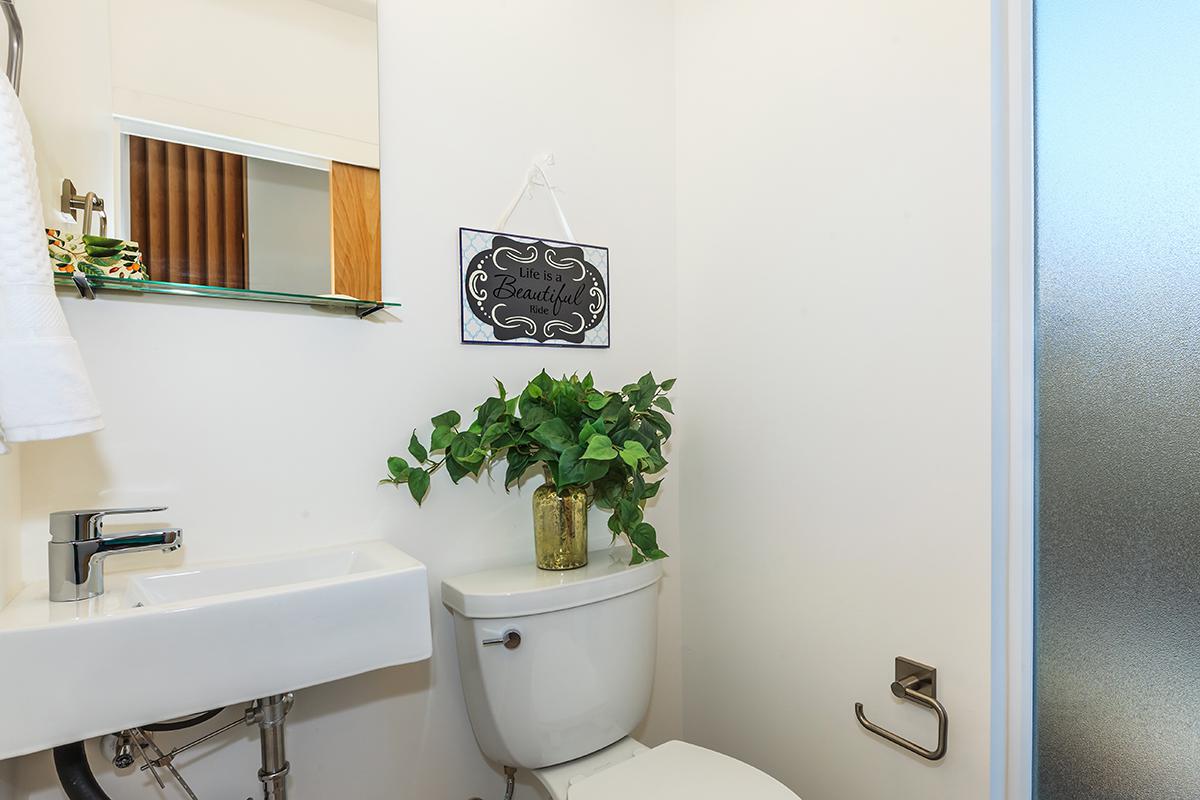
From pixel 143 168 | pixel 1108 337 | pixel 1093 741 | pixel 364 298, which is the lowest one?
pixel 1093 741

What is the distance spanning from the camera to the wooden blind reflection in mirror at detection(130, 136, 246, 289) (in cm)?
105

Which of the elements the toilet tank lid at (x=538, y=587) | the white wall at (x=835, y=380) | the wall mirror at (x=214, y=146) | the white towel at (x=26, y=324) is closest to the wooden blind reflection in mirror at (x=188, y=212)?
the wall mirror at (x=214, y=146)

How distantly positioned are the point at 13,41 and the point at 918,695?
5.88 feet

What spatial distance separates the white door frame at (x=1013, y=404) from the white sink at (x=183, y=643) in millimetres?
932

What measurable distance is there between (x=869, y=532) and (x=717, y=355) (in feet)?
1.79

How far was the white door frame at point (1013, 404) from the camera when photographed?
1.00 m

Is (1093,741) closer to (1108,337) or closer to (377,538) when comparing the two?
(1108,337)

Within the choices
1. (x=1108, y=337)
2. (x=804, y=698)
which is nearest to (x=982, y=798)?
(x=804, y=698)

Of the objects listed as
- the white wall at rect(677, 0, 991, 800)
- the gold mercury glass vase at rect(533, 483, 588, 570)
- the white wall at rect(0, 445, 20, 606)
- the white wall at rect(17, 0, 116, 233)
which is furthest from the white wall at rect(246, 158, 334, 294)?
the white wall at rect(677, 0, 991, 800)

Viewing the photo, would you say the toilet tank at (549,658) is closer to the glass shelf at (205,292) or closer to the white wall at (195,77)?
the glass shelf at (205,292)

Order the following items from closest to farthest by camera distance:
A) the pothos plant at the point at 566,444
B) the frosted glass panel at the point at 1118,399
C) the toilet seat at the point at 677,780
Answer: the frosted glass panel at the point at 1118,399, the toilet seat at the point at 677,780, the pothos plant at the point at 566,444

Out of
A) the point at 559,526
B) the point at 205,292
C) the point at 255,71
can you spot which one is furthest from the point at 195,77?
the point at 559,526

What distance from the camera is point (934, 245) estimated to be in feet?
3.57

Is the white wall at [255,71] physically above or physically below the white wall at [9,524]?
above
